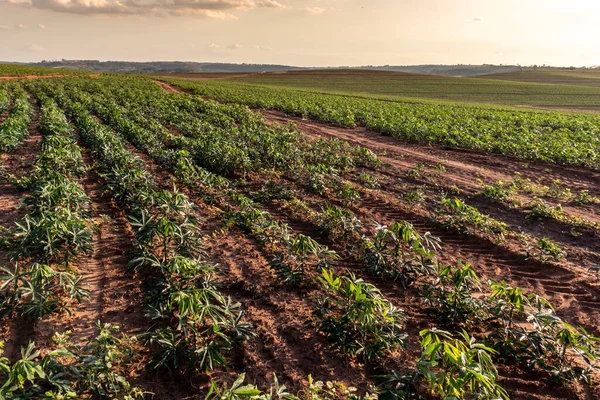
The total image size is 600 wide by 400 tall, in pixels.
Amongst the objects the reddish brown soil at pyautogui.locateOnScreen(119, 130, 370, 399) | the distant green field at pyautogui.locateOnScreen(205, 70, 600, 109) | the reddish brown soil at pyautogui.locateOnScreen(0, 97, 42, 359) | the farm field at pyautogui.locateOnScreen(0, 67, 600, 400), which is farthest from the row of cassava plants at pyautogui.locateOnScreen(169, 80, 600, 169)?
the distant green field at pyautogui.locateOnScreen(205, 70, 600, 109)

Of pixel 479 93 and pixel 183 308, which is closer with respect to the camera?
pixel 183 308

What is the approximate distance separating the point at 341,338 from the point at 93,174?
27.8ft

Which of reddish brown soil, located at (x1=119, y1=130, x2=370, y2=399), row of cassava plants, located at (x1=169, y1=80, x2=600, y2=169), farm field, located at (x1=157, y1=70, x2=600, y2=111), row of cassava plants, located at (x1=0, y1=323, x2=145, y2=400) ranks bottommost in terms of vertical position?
reddish brown soil, located at (x1=119, y1=130, x2=370, y2=399)

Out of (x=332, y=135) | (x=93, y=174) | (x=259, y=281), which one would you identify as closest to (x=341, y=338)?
(x=259, y=281)

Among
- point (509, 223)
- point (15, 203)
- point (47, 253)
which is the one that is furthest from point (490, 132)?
point (15, 203)

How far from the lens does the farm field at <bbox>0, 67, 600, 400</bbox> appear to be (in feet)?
11.1

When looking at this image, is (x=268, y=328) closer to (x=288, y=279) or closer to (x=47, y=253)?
(x=288, y=279)

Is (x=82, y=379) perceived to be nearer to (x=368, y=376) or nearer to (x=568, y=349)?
(x=368, y=376)

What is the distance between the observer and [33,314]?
3887 mm

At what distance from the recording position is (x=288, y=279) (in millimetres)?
4887

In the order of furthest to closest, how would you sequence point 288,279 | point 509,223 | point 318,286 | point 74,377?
point 509,223 → point 318,286 → point 288,279 → point 74,377

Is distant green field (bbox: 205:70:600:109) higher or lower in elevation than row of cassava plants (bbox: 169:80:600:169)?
higher

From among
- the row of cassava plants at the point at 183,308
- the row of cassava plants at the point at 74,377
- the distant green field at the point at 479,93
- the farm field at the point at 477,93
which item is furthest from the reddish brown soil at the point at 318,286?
the distant green field at the point at 479,93

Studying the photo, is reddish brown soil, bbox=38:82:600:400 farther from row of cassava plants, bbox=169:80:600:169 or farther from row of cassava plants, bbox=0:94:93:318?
row of cassava plants, bbox=169:80:600:169
